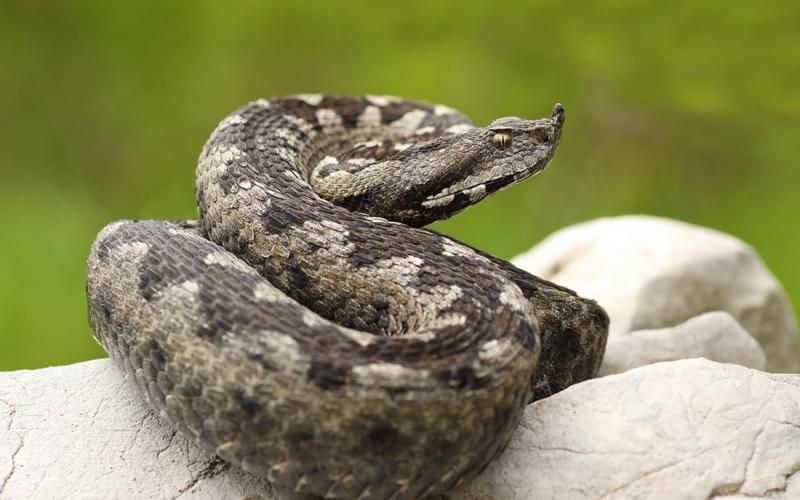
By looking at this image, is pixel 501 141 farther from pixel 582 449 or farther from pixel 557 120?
pixel 582 449

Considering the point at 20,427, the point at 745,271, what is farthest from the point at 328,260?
the point at 745,271

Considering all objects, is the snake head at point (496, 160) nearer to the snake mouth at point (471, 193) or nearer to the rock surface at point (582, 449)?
the snake mouth at point (471, 193)

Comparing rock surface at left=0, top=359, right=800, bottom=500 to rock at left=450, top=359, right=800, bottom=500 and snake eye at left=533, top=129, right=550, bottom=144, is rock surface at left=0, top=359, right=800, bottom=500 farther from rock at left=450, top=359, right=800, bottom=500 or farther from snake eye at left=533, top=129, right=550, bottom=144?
snake eye at left=533, top=129, right=550, bottom=144

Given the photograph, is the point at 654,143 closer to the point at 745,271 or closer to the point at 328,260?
the point at 745,271

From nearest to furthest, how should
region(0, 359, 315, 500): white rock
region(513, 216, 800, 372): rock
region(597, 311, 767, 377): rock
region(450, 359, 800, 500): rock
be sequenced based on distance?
region(450, 359, 800, 500): rock < region(0, 359, 315, 500): white rock < region(597, 311, 767, 377): rock < region(513, 216, 800, 372): rock

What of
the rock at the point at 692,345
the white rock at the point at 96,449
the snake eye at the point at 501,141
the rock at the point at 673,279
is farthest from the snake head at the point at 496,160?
the rock at the point at 673,279

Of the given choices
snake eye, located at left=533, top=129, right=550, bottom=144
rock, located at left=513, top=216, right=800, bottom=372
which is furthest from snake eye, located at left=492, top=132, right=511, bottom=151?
rock, located at left=513, top=216, right=800, bottom=372
